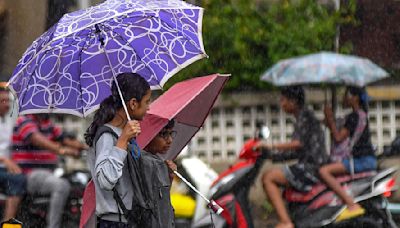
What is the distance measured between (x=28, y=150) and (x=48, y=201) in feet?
1.43

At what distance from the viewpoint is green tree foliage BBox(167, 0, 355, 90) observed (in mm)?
11984

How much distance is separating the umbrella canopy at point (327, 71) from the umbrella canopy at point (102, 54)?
341 cm

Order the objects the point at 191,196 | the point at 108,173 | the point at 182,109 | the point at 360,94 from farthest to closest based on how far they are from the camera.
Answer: the point at 191,196 < the point at 360,94 < the point at 182,109 < the point at 108,173

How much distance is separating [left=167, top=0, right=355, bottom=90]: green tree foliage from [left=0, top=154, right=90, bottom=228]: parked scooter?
2573 millimetres

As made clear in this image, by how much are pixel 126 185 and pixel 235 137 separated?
6.40 m

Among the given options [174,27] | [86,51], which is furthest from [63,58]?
[174,27]

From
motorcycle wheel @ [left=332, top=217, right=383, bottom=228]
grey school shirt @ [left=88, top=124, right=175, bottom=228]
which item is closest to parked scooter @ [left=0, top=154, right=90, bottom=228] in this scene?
motorcycle wheel @ [left=332, top=217, right=383, bottom=228]

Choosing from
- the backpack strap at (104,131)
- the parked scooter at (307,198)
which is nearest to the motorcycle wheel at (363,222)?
the parked scooter at (307,198)

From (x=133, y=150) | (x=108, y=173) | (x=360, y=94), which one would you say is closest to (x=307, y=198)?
(x=360, y=94)

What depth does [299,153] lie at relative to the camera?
30.7 ft

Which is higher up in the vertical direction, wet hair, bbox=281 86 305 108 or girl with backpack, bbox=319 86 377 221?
wet hair, bbox=281 86 305 108

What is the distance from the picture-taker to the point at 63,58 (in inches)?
246

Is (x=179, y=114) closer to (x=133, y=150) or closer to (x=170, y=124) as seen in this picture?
(x=170, y=124)

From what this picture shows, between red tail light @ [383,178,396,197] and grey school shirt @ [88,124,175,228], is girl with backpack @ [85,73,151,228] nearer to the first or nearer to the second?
grey school shirt @ [88,124,175,228]
